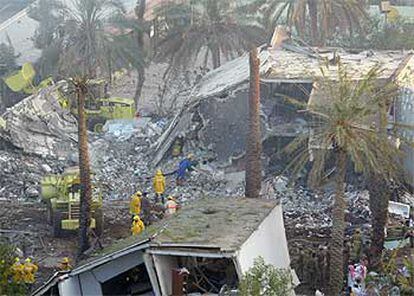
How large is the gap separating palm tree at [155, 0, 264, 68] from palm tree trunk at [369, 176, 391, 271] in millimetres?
16003

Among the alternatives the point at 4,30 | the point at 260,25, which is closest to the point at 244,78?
the point at 260,25

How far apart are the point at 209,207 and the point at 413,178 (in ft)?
27.2

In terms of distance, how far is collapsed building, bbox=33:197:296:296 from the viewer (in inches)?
498

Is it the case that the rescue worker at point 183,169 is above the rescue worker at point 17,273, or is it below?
below

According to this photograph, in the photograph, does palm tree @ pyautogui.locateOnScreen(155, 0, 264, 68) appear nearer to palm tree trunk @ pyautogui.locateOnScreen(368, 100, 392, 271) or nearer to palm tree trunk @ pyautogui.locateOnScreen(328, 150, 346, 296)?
palm tree trunk @ pyautogui.locateOnScreen(368, 100, 392, 271)

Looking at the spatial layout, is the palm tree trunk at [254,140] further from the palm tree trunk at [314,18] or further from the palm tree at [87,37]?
the palm tree at [87,37]

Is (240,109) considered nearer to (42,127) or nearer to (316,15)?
(42,127)

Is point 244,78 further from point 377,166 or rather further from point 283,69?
point 377,166

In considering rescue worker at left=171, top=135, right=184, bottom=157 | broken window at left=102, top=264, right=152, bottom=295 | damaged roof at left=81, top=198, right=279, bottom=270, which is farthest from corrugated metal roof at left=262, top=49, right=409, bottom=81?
broken window at left=102, top=264, right=152, bottom=295

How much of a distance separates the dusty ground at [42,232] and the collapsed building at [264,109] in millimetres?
3854

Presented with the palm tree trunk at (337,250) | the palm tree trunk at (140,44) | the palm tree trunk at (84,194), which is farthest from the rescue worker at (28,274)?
the palm tree trunk at (140,44)

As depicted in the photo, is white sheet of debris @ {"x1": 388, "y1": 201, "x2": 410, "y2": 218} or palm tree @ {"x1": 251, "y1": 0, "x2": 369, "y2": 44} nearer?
white sheet of debris @ {"x1": 388, "y1": 201, "x2": 410, "y2": 218}

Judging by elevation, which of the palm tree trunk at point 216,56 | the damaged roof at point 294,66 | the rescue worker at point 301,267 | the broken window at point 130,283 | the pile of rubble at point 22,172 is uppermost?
the damaged roof at point 294,66

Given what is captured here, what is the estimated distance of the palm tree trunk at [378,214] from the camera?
1656cm
